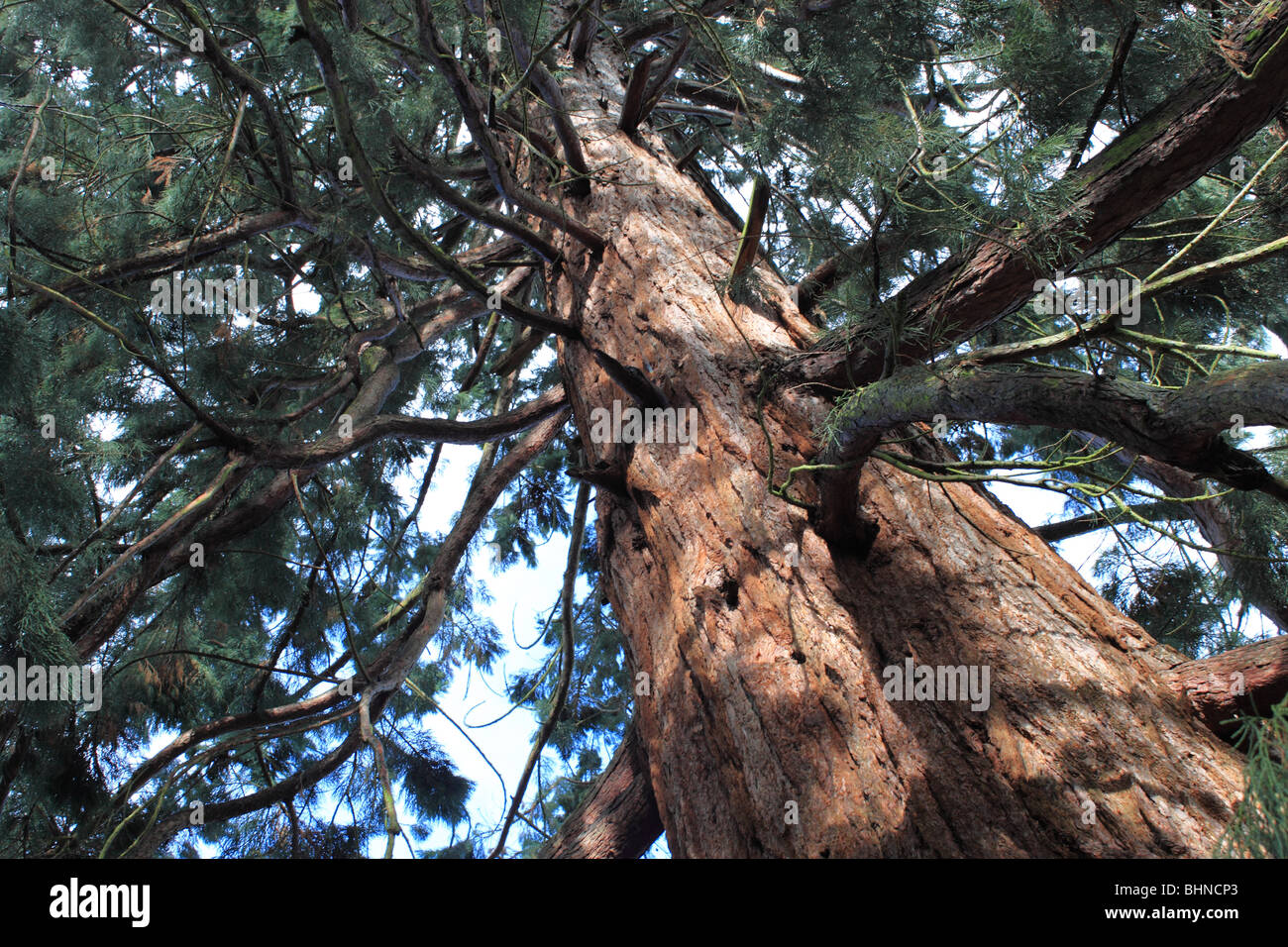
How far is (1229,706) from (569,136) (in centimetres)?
240

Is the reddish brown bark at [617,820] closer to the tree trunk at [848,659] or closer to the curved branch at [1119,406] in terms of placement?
the tree trunk at [848,659]

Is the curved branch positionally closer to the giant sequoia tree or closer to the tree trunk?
the giant sequoia tree

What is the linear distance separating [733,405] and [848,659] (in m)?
0.76

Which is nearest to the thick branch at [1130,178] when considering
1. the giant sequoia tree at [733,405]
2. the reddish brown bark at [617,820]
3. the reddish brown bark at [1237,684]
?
the giant sequoia tree at [733,405]

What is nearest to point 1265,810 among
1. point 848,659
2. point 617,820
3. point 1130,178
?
point 848,659

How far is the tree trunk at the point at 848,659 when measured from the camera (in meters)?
1.31

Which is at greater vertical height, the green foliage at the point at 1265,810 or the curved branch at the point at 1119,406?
the curved branch at the point at 1119,406

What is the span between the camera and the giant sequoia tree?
4.58 feet

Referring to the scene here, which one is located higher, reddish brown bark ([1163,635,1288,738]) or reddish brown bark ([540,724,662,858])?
reddish brown bark ([1163,635,1288,738])

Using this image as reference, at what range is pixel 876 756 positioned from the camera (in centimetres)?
141

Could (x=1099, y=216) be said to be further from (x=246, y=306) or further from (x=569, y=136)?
(x=246, y=306)

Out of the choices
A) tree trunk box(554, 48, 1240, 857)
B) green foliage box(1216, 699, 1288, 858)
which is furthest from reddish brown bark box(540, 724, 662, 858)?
green foliage box(1216, 699, 1288, 858)
